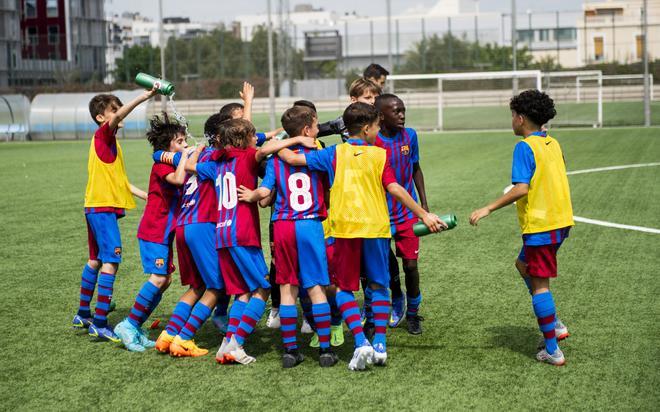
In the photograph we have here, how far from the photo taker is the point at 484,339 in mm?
6496

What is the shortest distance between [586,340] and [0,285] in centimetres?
592

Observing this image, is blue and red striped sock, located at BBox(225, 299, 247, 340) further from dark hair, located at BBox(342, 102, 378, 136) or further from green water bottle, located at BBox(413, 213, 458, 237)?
dark hair, located at BBox(342, 102, 378, 136)

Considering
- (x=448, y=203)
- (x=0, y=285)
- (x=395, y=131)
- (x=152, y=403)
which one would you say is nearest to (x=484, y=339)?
(x=395, y=131)

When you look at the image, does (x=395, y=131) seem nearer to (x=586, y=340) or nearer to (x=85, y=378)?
(x=586, y=340)

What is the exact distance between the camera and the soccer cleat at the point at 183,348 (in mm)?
6180

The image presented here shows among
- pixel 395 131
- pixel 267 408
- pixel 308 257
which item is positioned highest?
pixel 395 131

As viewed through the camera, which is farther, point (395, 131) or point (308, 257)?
point (395, 131)

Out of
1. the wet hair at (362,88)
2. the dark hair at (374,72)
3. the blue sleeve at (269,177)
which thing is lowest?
the blue sleeve at (269,177)

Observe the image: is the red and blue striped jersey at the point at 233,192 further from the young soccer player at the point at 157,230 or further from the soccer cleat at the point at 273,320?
the soccer cleat at the point at 273,320

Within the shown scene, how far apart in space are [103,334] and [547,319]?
3434mm

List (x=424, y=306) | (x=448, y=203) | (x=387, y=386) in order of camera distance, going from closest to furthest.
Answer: (x=387, y=386)
(x=424, y=306)
(x=448, y=203)

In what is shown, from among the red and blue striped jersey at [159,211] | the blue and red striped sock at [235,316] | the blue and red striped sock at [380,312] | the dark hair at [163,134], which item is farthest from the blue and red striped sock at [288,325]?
the dark hair at [163,134]

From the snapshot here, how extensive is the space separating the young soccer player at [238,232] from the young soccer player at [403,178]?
1049mm

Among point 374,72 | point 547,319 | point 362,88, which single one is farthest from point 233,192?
point 374,72
